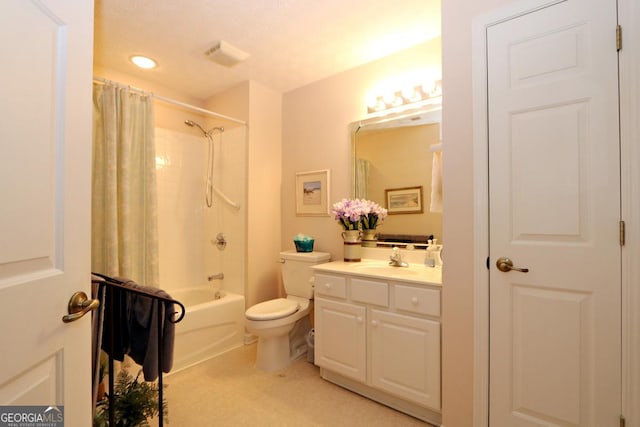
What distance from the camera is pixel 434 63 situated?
224cm

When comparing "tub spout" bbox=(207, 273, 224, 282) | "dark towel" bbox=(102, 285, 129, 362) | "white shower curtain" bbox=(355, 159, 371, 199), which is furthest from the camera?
"tub spout" bbox=(207, 273, 224, 282)

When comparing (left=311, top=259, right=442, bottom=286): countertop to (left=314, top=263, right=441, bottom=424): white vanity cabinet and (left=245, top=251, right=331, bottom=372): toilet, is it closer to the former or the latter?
(left=314, top=263, right=441, bottom=424): white vanity cabinet

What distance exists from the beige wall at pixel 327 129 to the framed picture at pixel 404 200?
399 mm

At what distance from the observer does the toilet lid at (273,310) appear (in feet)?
7.45

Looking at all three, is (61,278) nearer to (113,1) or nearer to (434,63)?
(113,1)

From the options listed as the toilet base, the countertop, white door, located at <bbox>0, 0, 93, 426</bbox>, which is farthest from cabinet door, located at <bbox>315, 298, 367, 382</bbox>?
white door, located at <bbox>0, 0, 93, 426</bbox>

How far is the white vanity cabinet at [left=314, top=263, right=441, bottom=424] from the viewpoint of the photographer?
172 centimetres

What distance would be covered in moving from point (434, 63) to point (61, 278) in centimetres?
249

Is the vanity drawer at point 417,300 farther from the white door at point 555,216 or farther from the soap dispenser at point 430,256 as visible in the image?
the soap dispenser at point 430,256

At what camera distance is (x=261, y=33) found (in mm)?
2176

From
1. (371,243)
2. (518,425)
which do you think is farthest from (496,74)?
(518,425)

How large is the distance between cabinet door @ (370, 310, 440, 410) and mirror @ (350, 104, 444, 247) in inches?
28.3

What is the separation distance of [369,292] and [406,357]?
0.43m

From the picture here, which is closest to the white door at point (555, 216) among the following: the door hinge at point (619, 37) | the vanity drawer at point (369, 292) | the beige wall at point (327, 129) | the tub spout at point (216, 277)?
the door hinge at point (619, 37)
